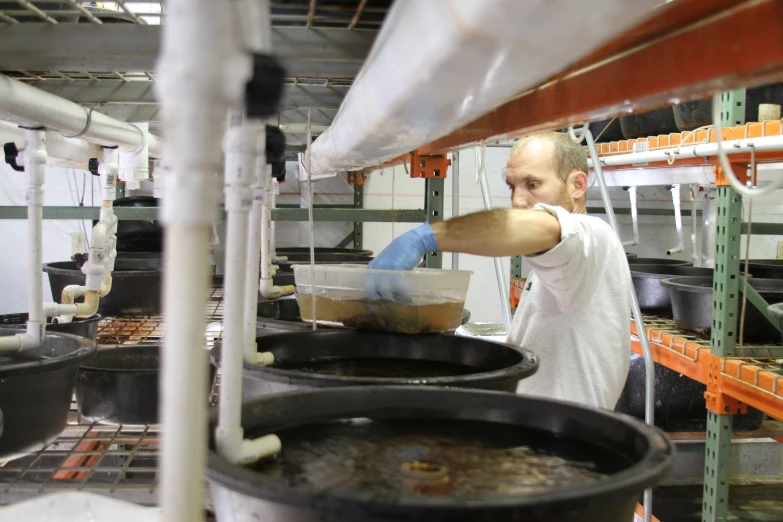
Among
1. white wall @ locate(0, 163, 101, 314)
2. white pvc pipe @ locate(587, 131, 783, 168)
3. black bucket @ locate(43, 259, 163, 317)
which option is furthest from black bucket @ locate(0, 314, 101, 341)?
white wall @ locate(0, 163, 101, 314)

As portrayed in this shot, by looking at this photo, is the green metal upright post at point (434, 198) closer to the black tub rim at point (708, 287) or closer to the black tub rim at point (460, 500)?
the black tub rim at point (708, 287)

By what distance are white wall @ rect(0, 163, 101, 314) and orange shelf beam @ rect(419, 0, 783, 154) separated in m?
4.30

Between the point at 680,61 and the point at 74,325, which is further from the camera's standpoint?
the point at 74,325

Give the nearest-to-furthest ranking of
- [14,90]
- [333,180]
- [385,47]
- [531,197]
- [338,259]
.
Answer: [385,47] → [14,90] → [531,197] → [338,259] → [333,180]

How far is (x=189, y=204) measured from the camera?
16.6 inches

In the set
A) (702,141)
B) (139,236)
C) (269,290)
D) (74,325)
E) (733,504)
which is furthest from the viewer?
(139,236)

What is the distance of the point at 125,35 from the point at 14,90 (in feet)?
0.90

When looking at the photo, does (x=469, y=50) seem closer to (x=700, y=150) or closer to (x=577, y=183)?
(x=577, y=183)

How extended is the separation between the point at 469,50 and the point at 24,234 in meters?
4.74

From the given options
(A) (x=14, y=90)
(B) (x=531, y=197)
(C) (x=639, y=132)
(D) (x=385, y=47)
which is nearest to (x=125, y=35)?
(A) (x=14, y=90)

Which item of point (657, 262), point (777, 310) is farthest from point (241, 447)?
point (657, 262)

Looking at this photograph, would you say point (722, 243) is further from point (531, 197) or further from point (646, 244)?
point (646, 244)

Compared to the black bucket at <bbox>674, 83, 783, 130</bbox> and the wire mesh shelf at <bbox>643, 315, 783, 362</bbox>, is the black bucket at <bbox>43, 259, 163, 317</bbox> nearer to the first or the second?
the wire mesh shelf at <bbox>643, 315, 783, 362</bbox>

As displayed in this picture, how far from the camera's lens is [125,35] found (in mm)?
1204
